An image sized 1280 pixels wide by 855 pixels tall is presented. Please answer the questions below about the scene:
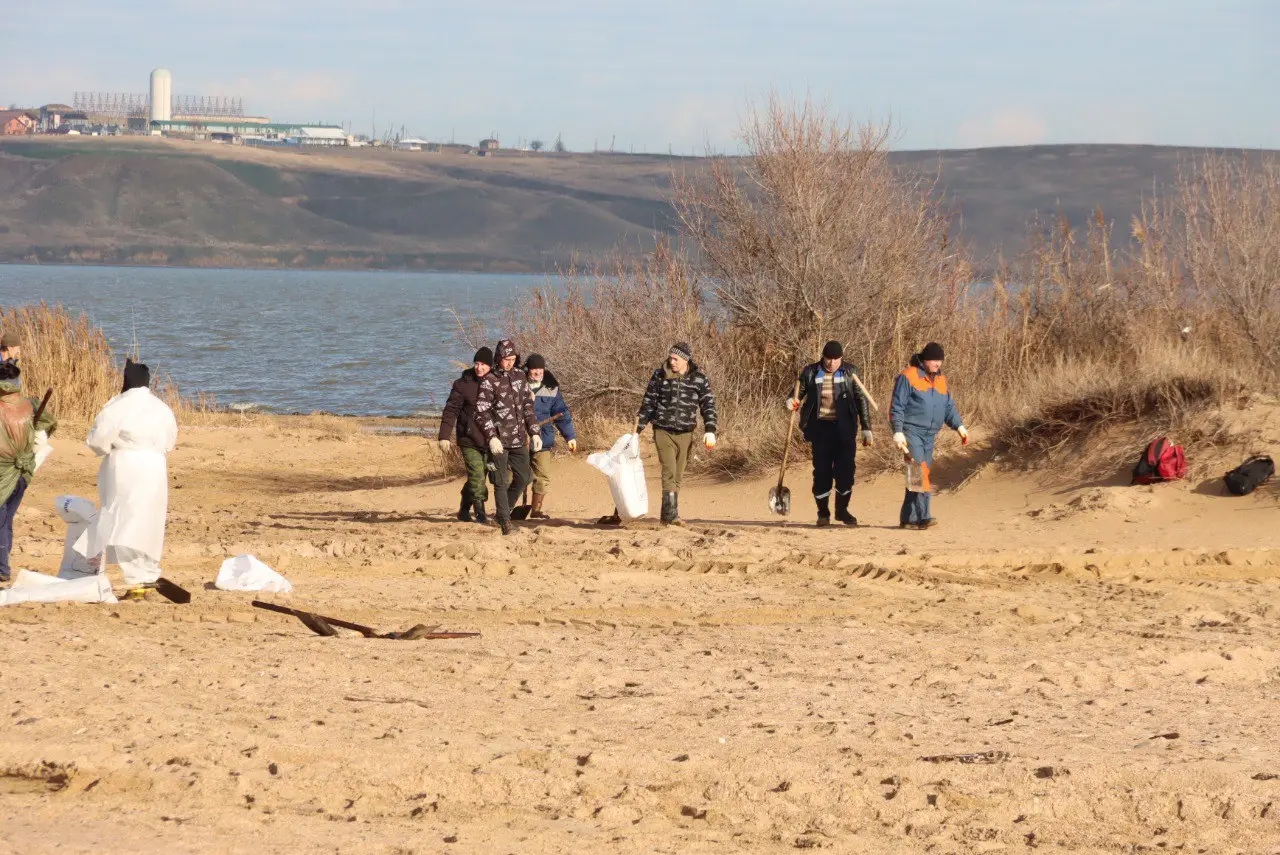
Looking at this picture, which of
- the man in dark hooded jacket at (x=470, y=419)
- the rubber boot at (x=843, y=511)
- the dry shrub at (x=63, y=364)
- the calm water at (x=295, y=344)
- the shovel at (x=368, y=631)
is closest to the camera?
the shovel at (x=368, y=631)

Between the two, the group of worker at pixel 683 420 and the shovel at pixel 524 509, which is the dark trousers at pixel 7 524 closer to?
the group of worker at pixel 683 420

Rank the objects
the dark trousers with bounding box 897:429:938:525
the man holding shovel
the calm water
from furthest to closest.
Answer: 1. the calm water
2. the man holding shovel
3. the dark trousers with bounding box 897:429:938:525

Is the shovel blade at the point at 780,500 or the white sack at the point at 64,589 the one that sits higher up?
the shovel blade at the point at 780,500

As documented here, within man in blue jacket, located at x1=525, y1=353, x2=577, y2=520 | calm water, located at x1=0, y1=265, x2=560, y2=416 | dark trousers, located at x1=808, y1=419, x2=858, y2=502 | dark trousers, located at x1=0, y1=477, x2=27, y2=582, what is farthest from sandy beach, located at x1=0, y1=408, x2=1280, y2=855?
calm water, located at x1=0, y1=265, x2=560, y2=416

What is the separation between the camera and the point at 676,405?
43.3 feet

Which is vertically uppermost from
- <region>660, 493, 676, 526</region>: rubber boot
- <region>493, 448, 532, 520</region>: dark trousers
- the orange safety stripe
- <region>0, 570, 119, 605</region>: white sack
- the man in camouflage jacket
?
the orange safety stripe

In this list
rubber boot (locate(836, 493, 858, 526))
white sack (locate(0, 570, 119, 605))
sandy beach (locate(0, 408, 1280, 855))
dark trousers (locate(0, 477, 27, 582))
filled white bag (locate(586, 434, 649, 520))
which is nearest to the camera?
sandy beach (locate(0, 408, 1280, 855))

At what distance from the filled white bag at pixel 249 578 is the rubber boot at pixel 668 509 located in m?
4.23

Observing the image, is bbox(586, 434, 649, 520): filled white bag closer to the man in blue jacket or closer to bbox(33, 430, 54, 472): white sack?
the man in blue jacket

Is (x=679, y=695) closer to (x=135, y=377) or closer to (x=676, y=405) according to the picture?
(x=135, y=377)

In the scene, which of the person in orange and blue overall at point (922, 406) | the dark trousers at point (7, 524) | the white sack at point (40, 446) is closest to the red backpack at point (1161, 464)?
the person in orange and blue overall at point (922, 406)

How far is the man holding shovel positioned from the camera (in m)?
13.0

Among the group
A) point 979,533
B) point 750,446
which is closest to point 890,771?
point 979,533

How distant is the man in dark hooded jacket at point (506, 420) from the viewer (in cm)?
1255
